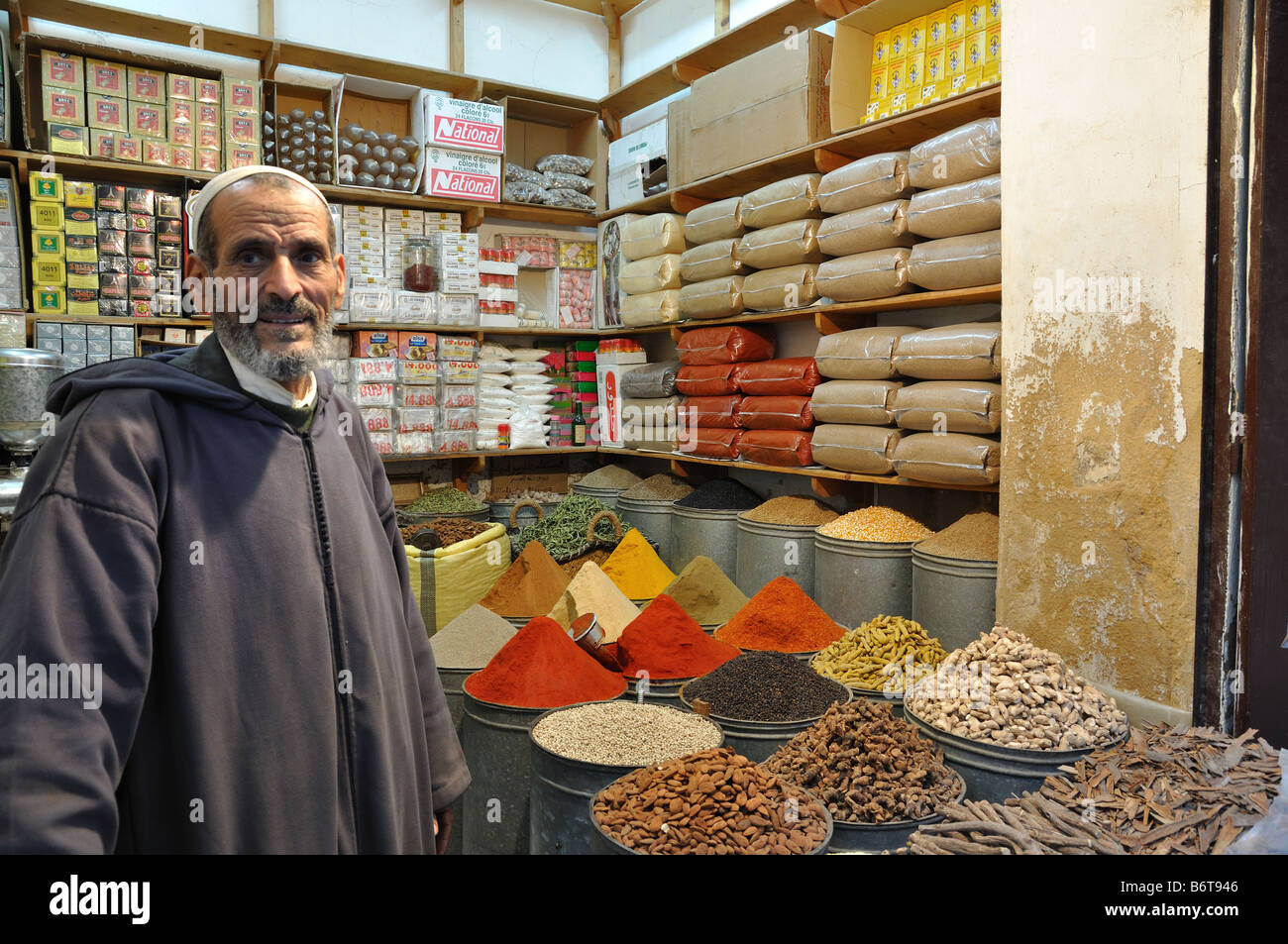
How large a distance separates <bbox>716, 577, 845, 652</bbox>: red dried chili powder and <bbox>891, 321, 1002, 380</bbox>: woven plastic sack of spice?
0.85 meters

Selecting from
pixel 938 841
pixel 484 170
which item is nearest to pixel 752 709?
pixel 938 841

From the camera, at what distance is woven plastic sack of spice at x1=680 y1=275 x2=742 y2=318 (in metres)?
3.78

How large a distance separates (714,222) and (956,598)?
6.70 feet

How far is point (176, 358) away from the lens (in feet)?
4.01

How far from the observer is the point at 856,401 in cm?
317

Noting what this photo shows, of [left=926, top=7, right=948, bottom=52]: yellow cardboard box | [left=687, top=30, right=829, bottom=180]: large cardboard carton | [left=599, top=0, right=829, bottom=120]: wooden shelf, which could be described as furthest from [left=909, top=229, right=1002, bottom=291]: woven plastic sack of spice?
[left=599, top=0, right=829, bottom=120]: wooden shelf

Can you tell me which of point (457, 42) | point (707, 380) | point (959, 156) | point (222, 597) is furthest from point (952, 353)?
point (457, 42)

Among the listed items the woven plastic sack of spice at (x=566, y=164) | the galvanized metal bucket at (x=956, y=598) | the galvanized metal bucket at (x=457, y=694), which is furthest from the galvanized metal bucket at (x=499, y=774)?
the woven plastic sack of spice at (x=566, y=164)

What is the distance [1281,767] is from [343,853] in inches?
68.7

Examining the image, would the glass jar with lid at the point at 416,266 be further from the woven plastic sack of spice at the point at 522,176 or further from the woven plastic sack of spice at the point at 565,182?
the woven plastic sack of spice at the point at 565,182

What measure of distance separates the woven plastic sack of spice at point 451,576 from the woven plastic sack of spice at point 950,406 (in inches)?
62.3

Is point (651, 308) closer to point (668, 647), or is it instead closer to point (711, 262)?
point (711, 262)

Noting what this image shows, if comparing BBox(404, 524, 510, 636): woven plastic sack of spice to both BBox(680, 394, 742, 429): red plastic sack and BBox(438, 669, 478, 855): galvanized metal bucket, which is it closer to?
BBox(438, 669, 478, 855): galvanized metal bucket
